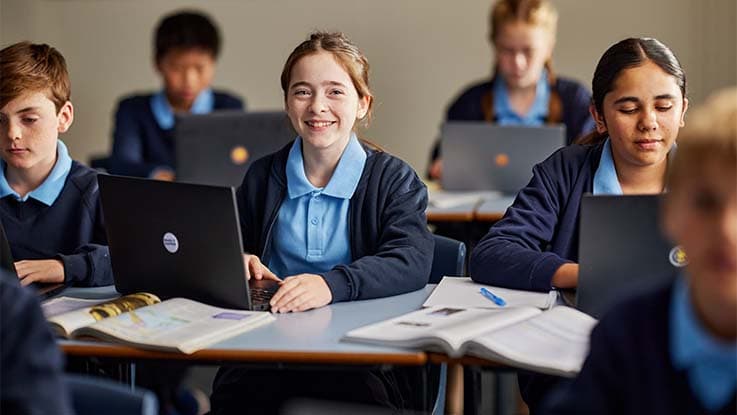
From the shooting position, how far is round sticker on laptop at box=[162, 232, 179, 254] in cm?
211

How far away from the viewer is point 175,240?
2105 millimetres

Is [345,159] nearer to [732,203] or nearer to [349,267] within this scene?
[349,267]

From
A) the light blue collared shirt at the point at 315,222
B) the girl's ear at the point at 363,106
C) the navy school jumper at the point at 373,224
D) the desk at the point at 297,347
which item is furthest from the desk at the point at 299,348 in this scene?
the girl's ear at the point at 363,106

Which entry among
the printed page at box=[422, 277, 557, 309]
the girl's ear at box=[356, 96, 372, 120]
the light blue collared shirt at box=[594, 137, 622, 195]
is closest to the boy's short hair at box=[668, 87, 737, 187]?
the printed page at box=[422, 277, 557, 309]

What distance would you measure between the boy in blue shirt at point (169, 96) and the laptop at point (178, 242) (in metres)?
2.25

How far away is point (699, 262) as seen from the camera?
1.28 meters

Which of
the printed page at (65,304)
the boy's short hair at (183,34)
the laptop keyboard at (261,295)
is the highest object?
the boy's short hair at (183,34)

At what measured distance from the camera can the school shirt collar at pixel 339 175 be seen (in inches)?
95.6

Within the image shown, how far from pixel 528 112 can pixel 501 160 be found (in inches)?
25.1

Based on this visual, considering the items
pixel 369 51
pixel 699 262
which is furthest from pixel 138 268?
pixel 369 51

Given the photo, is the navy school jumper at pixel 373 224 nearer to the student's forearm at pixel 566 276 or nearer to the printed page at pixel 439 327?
the printed page at pixel 439 327

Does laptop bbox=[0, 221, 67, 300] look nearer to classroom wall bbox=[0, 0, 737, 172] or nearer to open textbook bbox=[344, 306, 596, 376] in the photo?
open textbook bbox=[344, 306, 596, 376]

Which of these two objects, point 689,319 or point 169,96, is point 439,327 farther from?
point 169,96

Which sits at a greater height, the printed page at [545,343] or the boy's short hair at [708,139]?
the boy's short hair at [708,139]
